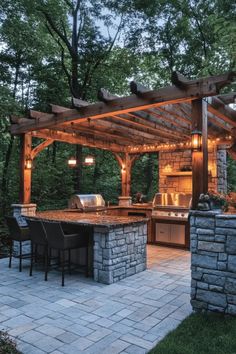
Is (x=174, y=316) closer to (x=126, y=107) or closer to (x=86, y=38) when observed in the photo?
(x=126, y=107)

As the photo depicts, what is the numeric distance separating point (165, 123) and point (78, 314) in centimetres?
478

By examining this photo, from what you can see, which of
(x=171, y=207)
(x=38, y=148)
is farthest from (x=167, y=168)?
(x=38, y=148)

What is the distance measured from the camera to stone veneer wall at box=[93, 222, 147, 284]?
15.4ft

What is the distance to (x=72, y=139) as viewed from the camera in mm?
7973

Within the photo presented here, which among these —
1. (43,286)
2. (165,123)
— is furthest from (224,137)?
(43,286)

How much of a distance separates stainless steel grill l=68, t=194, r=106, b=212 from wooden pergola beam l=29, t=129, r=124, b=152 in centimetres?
159

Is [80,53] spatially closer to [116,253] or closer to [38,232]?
[38,232]

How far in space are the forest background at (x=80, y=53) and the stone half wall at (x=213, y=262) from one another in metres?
6.46

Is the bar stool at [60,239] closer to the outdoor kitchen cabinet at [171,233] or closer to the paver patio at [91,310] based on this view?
the paver patio at [91,310]

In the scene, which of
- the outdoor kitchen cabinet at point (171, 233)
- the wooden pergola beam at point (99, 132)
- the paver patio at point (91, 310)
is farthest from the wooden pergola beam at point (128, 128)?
the paver patio at point (91, 310)

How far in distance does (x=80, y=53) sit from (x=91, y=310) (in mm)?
10085

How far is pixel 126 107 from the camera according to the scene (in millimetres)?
4840

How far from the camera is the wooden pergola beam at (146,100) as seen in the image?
4.04 meters

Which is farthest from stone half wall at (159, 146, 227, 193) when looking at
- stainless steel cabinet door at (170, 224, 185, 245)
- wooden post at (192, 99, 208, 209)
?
wooden post at (192, 99, 208, 209)
